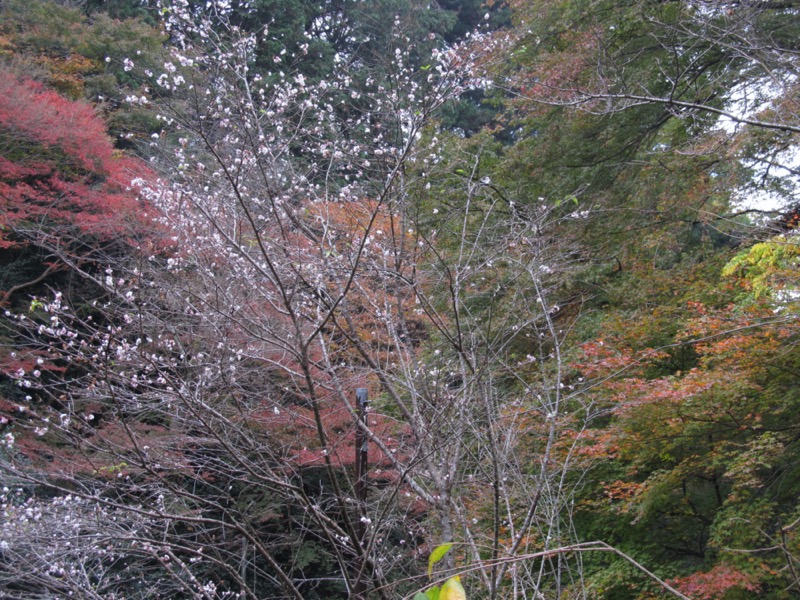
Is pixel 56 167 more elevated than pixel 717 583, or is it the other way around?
pixel 717 583

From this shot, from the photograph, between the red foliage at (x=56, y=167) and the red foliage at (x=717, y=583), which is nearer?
the red foliage at (x=717, y=583)

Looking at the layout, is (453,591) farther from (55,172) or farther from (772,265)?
(55,172)

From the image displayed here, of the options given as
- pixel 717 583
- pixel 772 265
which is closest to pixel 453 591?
pixel 717 583

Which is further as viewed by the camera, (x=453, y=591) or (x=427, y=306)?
(x=427, y=306)

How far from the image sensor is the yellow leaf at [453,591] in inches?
26.9

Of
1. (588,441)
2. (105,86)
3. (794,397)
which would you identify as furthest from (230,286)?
(105,86)

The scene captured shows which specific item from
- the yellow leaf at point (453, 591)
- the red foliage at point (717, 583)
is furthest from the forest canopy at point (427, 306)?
the yellow leaf at point (453, 591)

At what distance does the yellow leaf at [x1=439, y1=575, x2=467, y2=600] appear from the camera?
683mm

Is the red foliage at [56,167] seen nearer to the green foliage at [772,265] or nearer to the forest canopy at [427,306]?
the forest canopy at [427,306]

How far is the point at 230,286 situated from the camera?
420 cm

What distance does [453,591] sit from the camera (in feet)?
2.27

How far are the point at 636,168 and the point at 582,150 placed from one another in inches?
27.8

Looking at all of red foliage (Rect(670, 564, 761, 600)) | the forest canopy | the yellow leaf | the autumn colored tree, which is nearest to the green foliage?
the forest canopy

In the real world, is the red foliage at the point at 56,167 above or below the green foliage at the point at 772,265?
below
